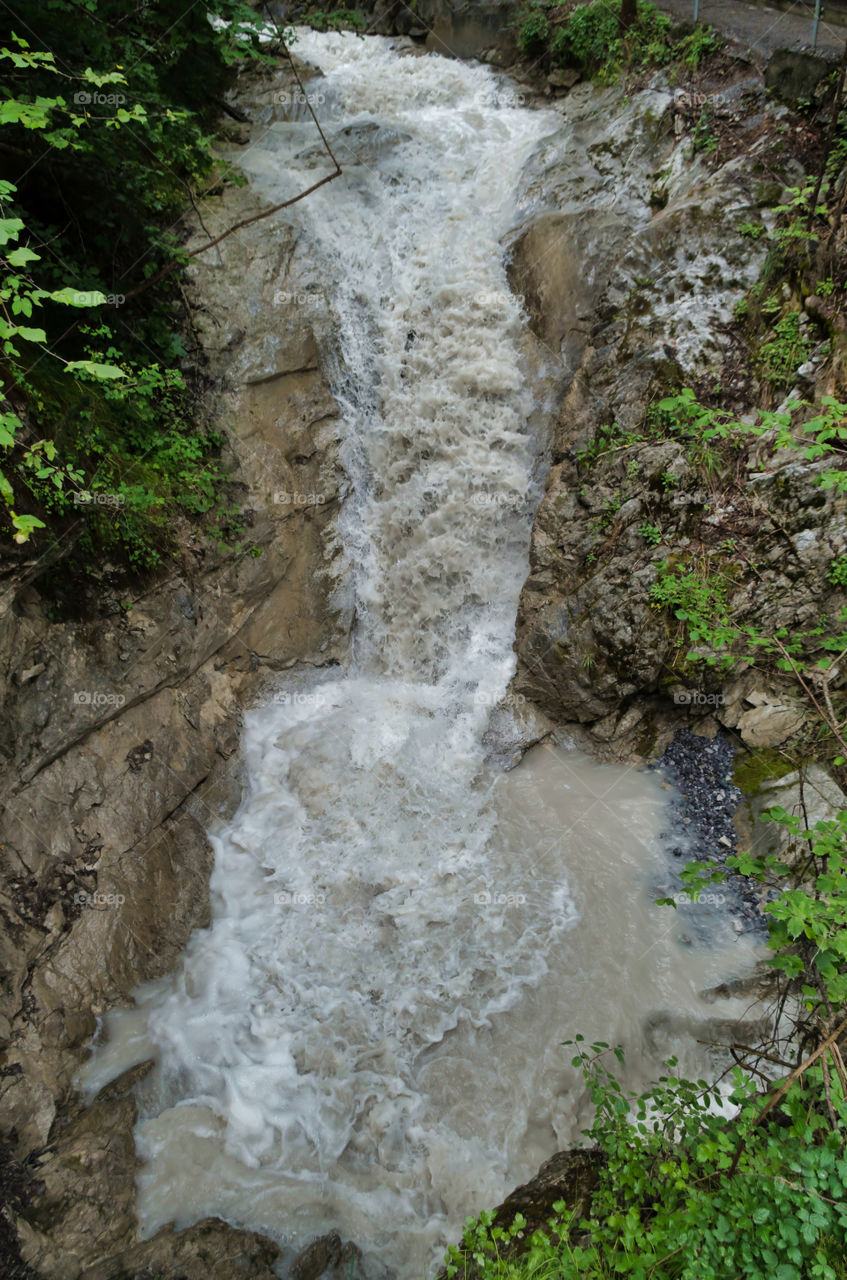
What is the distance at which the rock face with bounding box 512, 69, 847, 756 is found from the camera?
561 centimetres

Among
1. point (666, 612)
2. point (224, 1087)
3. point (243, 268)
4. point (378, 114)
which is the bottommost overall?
point (224, 1087)

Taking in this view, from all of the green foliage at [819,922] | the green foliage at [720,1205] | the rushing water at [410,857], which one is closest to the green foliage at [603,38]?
the rushing water at [410,857]

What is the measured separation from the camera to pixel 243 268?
6.84 meters

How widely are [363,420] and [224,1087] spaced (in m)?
6.54

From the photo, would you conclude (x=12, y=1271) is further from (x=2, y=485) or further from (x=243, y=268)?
(x=243, y=268)

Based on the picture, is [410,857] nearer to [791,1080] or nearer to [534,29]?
[791,1080]

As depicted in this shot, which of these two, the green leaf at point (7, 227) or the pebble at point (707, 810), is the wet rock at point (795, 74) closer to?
the pebble at point (707, 810)

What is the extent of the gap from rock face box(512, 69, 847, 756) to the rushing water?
0.55 meters

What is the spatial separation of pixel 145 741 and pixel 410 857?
2.53 m

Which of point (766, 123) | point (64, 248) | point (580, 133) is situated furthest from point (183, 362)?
point (766, 123)

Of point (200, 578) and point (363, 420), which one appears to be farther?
point (363, 420)

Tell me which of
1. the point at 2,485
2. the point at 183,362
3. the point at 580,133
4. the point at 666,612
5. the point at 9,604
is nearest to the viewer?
the point at 2,485

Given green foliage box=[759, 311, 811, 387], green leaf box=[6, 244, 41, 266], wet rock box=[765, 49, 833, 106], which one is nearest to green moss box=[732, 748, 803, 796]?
green foliage box=[759, 311, 811, 387]

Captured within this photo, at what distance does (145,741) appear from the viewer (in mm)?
5320
